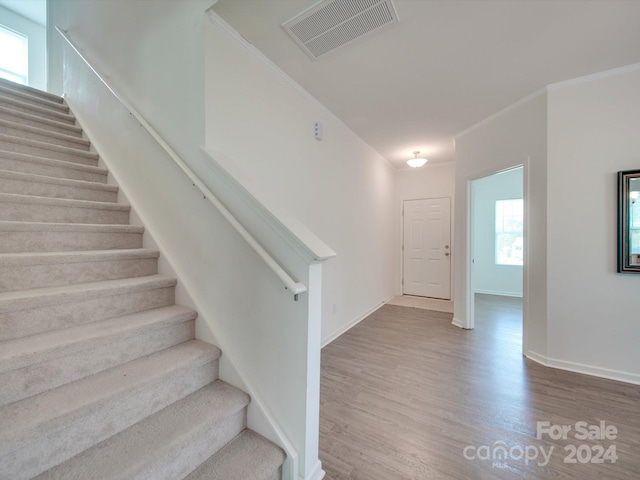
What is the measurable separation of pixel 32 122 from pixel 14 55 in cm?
390

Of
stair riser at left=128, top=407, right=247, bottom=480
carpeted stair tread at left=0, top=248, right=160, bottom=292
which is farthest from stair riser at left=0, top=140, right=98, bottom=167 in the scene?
stair riser at left=128, top=407, right=247, bottom=480

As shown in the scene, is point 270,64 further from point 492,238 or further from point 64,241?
point 492,238

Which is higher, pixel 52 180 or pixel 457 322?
pixel 52 180

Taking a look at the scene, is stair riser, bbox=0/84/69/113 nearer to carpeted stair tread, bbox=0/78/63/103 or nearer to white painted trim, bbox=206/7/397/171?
carpeted stair tread, bbox=0/78/63/103

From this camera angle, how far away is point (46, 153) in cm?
218

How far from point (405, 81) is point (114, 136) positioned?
2.67 meters

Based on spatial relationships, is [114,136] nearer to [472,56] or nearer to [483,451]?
[472,56]

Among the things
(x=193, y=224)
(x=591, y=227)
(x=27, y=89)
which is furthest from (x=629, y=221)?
(x=27, y=89)

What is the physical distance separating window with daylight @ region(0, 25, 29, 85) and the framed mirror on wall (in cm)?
843

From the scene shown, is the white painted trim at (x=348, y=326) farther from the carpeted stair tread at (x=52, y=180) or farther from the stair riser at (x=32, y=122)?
the stair riser at (x=32, y=122)

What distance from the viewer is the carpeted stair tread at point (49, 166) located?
185 centimetres

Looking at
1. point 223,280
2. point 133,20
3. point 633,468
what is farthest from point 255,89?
point 633,468

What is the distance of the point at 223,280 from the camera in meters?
1.55

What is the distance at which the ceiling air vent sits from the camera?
5.52 ft
